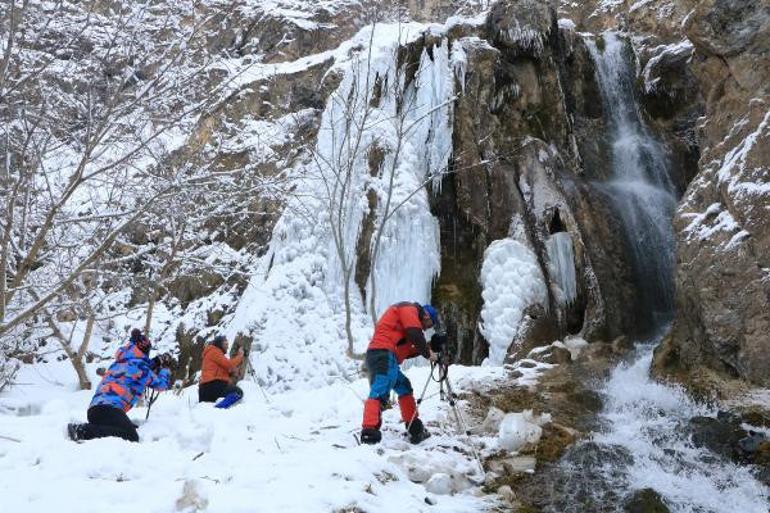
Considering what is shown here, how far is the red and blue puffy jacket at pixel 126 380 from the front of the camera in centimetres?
508

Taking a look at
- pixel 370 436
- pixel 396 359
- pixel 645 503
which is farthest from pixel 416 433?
pixel 645 503

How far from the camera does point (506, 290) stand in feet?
32.6

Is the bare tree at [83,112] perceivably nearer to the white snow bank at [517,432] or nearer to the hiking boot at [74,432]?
the hiking boot at [74,432]

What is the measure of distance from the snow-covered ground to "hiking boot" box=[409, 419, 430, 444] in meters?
0.06

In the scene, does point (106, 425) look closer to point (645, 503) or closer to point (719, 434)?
point (645, 503)

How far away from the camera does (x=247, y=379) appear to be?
34.8ft

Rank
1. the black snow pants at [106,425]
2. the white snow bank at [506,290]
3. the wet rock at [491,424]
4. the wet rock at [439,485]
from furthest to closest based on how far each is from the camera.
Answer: the white snow bank at [506,290] → the wet rock at [491,424] → the black snow pants at [106,425] → the wet rock at [439,485]

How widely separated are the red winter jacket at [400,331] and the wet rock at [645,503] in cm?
175

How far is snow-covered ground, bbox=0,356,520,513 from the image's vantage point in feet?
10.6

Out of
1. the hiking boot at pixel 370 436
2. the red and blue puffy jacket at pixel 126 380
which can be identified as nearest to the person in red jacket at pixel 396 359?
the hiking boot at pixel 370 436

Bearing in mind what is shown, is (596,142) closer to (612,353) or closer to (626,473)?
(612,353)

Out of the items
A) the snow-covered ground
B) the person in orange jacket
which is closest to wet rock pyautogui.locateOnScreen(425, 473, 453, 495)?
the snow-covered ground

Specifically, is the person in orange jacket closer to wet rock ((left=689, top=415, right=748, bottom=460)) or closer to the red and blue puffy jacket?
the red and blue puffy jacket

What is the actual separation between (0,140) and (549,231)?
8.48m
